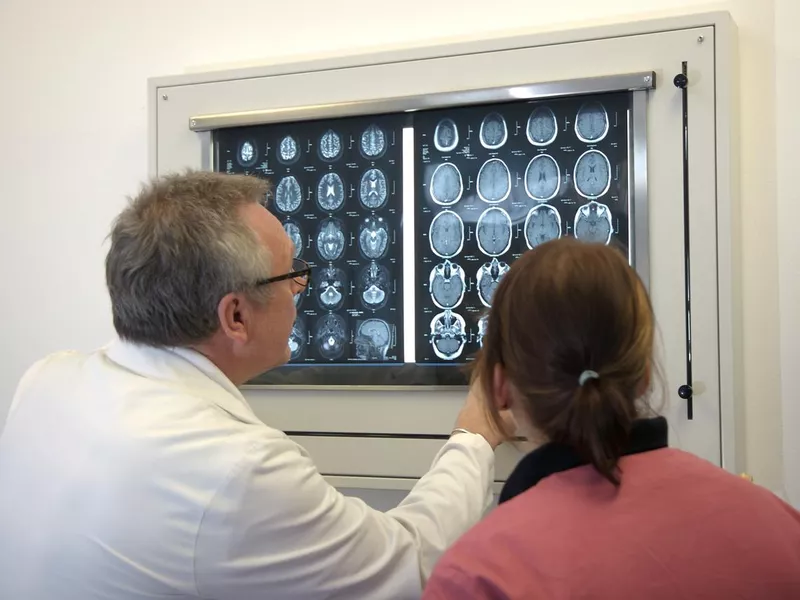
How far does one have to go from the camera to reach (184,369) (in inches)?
45.3

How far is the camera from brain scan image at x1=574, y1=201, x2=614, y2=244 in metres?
1.42

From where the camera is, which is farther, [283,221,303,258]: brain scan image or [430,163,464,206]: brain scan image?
[283,221,303,258]: brain scan image

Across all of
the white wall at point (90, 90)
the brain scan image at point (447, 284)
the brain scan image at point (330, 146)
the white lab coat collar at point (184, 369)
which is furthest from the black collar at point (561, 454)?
the white wall at point (90, 90)

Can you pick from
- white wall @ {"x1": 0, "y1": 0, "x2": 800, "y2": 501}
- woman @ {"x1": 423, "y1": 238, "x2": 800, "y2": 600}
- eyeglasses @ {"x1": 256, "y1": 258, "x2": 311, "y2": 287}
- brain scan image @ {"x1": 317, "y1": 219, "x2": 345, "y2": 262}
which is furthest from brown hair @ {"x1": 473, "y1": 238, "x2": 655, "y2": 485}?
white wall @ {"x1": 0, "y1": 0, "x2": 800, "y2": 501}

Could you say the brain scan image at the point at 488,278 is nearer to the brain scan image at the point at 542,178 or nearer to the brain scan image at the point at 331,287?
the brain scan image at the point at 542,178

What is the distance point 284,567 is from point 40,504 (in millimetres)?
325

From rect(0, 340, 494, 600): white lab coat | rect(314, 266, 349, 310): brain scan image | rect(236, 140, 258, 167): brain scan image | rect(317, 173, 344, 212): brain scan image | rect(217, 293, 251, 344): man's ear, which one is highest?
rect(236, 140, 258, 167): brain scan image

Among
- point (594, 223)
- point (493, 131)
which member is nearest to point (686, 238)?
point (594, 223)

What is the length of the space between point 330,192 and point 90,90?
0.71m

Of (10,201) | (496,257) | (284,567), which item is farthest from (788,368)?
(10,201)

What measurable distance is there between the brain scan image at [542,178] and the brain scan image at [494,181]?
39 mm

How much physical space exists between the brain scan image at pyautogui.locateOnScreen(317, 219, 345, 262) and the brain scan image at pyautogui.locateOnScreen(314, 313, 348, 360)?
0.38 ft

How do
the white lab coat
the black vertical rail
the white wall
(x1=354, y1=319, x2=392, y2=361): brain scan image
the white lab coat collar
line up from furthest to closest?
the white wall, (x1=354, y1=319, x2=392, y2=361): brain scan image, the black vertical rail, the white lab coat collar, the white lab coat

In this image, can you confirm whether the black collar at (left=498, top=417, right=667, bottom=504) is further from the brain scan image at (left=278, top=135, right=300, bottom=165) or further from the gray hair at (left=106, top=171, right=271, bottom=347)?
the brain scan image at (left=278, top=135, right=300, bottom=165)
